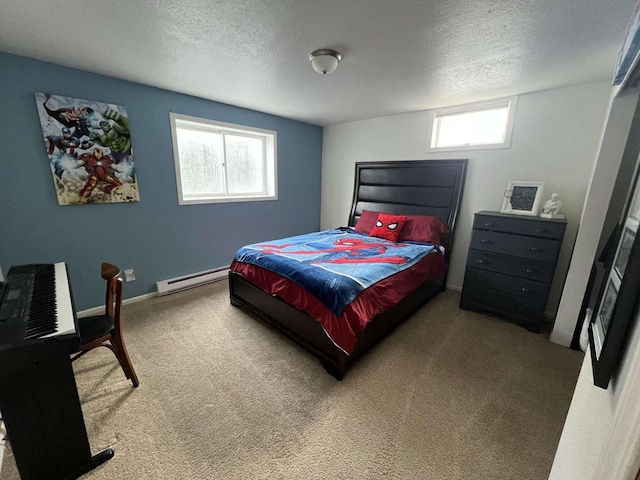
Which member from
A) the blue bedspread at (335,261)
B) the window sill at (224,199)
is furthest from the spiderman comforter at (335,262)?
the window sill at (224,199)

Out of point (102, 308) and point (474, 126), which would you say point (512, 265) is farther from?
point (102, 308)

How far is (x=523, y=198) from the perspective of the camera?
2.66 meters

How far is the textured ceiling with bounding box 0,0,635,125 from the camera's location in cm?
142

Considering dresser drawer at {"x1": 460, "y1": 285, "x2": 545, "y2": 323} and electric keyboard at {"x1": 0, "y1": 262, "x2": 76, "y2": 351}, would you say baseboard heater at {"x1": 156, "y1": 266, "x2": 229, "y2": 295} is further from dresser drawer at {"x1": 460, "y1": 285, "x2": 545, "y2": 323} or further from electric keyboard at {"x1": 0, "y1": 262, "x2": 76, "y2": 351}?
dresser drawer at {"x1": 460, "y1": 285, "x2": 545, "y2": 323}

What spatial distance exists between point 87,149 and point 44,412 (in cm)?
227

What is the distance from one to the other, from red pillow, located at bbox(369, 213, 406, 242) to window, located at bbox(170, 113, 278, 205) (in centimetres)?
170

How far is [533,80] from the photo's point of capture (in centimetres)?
230

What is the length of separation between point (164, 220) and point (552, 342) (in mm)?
4161

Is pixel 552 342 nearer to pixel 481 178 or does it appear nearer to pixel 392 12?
pixel 481 178

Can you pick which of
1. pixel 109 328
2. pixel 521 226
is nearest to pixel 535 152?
pixel 521 226

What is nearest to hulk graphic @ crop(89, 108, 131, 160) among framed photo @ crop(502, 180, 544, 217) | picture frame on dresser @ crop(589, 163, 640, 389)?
picture frame on dresser @ crop(589, 163, 640, 389)

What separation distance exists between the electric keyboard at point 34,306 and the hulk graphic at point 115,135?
1348 millimetres

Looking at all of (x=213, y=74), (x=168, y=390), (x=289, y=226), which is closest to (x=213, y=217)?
(x=289, y=226)

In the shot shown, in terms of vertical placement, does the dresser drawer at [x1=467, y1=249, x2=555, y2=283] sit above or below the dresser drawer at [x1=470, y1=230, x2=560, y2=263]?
below
